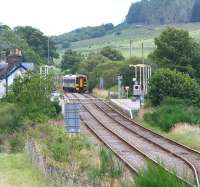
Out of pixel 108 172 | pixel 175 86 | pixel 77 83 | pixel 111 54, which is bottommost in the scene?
pixel 77 83

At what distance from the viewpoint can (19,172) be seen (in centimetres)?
2822

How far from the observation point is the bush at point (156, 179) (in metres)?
16.2

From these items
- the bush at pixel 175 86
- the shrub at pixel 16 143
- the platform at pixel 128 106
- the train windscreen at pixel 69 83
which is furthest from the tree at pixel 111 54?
the shrub at pixel 16 143

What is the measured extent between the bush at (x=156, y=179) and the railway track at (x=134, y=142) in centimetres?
291

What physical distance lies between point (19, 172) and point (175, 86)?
28746 mm

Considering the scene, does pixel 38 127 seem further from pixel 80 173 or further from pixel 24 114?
pixel 80 173

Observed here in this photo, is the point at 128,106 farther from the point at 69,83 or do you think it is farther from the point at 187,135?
the point at 69,83

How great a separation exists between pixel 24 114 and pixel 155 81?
14008mm

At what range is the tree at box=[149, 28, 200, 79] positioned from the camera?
7581cm

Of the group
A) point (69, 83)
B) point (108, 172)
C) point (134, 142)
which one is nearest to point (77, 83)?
point (69, 83)

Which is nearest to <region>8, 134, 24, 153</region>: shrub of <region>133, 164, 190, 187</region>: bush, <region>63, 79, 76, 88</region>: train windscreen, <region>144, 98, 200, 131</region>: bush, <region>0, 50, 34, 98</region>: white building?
<region>144, 98, 200, 131</region>: bush

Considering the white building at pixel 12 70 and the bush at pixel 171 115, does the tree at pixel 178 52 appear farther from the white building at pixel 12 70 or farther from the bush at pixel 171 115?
the bush at pixel 171 115

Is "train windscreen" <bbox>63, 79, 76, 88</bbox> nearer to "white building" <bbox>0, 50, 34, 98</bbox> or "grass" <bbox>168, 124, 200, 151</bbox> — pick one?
"white building" <bbox>0, 50, 34, 98</bbox>

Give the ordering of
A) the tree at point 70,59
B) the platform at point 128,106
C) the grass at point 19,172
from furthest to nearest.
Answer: the tree at point 70,59 < the platform at point 128,106 < the grass at point 19,172
